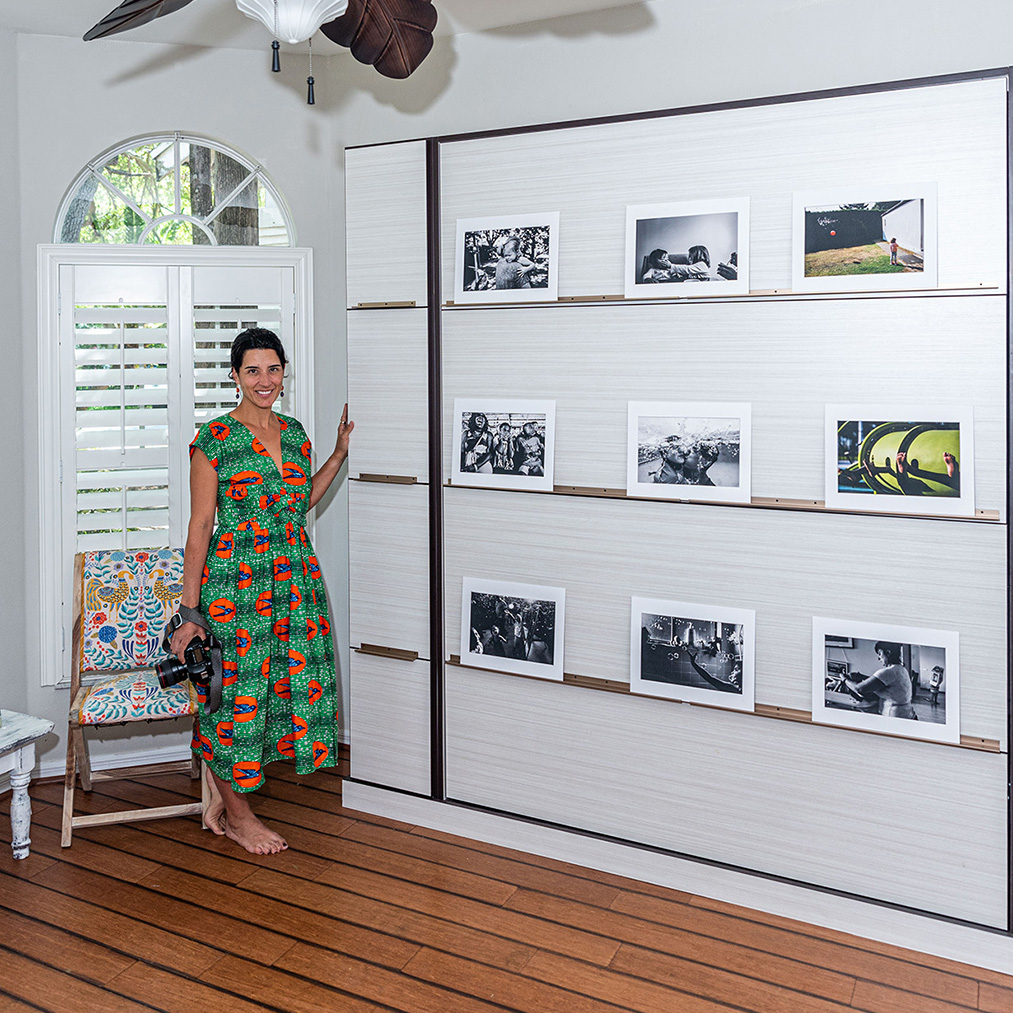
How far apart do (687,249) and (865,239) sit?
52 cm

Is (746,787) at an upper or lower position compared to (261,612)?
lower

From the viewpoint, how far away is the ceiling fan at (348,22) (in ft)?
7.41

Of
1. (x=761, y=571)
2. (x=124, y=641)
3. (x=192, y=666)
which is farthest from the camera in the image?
(x=124, y=641)

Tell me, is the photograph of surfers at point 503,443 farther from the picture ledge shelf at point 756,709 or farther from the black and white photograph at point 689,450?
the picture ledge shelf at point 756,709

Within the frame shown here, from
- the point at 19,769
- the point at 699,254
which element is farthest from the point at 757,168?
the point at 19,769

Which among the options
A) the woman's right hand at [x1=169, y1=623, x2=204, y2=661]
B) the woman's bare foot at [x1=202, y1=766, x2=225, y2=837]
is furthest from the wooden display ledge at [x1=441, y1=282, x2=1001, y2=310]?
the woman's bare foot at [x1=202, y1=766, x2=225, y2=837]

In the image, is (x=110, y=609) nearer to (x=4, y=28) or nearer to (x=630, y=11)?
(x=4, y=28)

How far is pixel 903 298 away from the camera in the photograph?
2668mm

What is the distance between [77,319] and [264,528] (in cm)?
134

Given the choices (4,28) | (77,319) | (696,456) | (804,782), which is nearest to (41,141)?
(4,28)

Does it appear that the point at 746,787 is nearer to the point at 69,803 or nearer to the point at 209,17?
the point at 69,803

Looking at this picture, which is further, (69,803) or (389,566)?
(389,566)

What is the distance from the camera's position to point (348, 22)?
2.48m

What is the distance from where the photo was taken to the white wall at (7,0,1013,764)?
9.87ft
